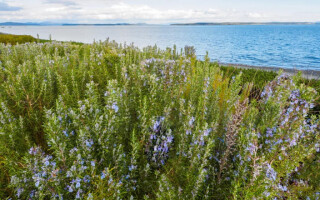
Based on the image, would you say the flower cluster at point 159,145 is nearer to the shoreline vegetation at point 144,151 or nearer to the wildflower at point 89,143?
the shoreline vegetation at point 144,151

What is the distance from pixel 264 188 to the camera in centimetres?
154

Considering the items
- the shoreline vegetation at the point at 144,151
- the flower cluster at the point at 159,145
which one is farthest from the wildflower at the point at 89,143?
the flower cluster at the point at 159,145

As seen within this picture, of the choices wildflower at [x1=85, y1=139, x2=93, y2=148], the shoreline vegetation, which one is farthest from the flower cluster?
wildflower at [x1=85, y1=139, x2=93, y2=148]

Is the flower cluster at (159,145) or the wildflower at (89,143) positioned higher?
the wildflower at (89,143)

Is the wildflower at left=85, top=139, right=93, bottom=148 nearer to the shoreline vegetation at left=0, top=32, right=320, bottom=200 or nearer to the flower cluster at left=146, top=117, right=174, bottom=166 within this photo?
the shoreline vegetation at left=0, top=32, right=320, bottom=200

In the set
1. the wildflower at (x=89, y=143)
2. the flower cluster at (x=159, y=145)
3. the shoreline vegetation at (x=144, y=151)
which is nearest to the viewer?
the shoreline vegetation at (x=144, y=151)

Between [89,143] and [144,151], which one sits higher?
[89,143]

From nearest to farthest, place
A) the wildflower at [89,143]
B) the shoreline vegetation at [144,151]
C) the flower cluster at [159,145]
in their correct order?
the shoreline vegetation at [144,151] < the wildflower at [89,143] < the flower cluster at [159,145]

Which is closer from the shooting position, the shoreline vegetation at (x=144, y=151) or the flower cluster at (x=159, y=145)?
the shoreline vegetation at (x=144, y=151)

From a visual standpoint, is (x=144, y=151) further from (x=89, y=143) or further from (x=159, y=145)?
(x=89, y=143)

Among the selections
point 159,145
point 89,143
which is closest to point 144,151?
point 159,145

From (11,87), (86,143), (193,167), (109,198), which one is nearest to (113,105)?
(86,143)

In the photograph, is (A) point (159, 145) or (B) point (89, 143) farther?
(A) point (159, 145)

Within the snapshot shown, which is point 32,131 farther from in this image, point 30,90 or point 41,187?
point 41,187
